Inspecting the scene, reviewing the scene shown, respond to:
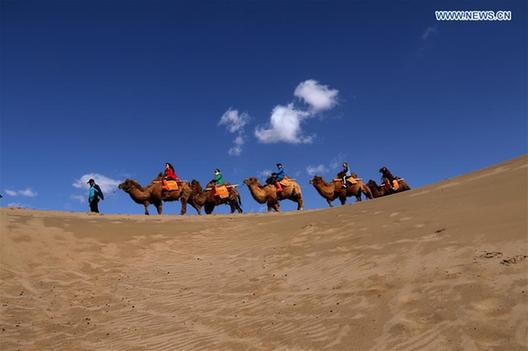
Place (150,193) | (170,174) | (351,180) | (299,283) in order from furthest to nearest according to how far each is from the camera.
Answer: (351,180) → (170,174) → (150,193) → (299,283)

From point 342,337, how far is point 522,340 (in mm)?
1934

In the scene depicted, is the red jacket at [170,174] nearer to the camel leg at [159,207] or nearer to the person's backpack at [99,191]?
the camel leg at [159,207]

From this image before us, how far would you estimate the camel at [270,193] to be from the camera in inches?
961

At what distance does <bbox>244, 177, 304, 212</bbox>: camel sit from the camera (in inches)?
961

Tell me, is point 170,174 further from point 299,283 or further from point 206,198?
point 299,283

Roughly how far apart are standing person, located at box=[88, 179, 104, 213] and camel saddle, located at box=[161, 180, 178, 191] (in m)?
2.89

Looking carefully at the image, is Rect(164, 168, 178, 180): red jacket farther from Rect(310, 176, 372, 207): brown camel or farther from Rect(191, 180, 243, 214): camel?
Rect(310, 176, 372, 207): brown camel

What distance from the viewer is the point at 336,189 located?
1059 inches

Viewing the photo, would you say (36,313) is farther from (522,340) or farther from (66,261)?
(522,340)

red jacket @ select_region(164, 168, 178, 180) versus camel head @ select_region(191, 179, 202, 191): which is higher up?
red jacket @ select_region(164, 168, 178, 180)

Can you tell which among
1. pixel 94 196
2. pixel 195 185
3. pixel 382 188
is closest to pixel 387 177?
pixel 382 188

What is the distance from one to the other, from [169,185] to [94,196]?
3.51 metres

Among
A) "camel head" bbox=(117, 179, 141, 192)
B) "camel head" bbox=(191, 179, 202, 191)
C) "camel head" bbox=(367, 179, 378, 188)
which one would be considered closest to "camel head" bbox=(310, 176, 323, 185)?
"camel head" bbox=(367, 179, 378, 188)

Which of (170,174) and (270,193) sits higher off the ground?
(170,174)
